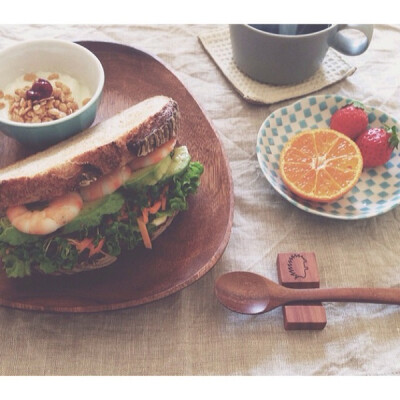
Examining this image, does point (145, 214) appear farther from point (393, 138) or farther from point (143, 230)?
point (393, 138)

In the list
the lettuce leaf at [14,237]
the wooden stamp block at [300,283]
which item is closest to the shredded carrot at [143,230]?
the lettuce leaf at [14,237]

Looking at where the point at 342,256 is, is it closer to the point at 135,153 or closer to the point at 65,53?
the point at 135,153

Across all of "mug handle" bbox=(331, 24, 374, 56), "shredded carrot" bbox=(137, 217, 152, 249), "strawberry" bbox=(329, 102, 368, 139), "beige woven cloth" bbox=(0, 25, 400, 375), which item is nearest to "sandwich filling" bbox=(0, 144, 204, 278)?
"shredded carrot" bbox=(137, 217, 152, 249)

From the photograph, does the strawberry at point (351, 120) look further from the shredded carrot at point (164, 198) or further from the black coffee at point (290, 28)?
the shredded carrot at point (164, 198)

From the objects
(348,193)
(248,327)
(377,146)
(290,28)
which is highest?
(290,28)

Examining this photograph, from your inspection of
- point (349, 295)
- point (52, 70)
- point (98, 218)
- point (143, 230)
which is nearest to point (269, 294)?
point (349, 295)

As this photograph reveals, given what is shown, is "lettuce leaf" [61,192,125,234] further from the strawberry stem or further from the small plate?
the strawberry stem
